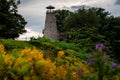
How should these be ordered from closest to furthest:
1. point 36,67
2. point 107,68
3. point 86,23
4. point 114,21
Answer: point 107,68 → point 36,67 → point 114,21 → point 86,23

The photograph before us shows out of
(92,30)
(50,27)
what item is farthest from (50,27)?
(92,30)

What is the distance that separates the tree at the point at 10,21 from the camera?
2062 inches

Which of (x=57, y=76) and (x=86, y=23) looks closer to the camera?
(x=57, y=76)

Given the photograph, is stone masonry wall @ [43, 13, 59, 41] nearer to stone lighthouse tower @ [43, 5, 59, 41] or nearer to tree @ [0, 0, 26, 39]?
stone lighthouse tower @ [43, 5, 59, 41]

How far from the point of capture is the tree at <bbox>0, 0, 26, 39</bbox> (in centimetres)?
5238

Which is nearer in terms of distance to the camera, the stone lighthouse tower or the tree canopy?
the tree canopy

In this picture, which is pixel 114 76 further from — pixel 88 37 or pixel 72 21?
pixel 72 21

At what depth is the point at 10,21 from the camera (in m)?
54.3

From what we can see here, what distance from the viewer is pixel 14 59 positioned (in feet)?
32.4

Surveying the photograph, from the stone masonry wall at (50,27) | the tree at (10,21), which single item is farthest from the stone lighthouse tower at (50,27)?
the tree at (10,21)

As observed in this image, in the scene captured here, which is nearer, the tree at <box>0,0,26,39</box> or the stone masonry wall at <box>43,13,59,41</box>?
the tree at <box>0,0,26,39</box>

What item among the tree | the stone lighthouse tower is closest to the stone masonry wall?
the stone lighthouse tower

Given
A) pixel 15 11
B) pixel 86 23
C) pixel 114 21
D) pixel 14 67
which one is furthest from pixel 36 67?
pixel 86 23

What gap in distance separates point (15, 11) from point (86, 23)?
14.6 metres
